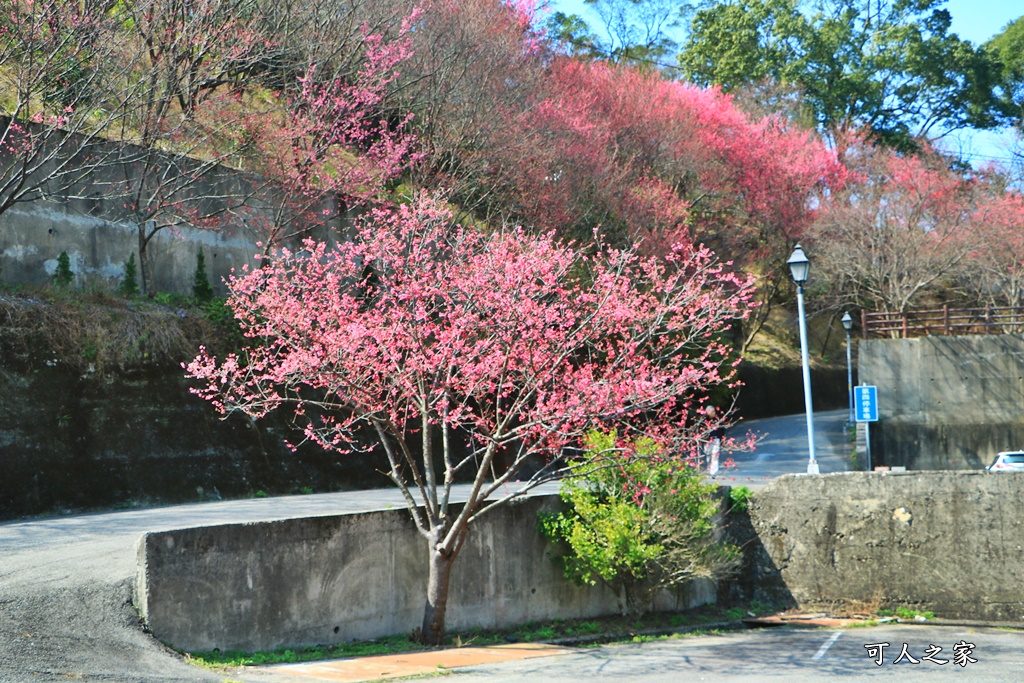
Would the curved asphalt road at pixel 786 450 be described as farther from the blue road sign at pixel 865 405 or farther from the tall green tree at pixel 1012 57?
the tall green tree at pixel 1012 57

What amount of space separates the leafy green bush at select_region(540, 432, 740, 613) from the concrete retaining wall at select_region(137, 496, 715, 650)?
54 cm

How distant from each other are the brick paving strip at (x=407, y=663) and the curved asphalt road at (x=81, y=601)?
1181 mm

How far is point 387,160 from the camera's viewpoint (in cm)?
2017

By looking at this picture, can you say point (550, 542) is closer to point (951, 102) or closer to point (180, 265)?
point (180, 265)

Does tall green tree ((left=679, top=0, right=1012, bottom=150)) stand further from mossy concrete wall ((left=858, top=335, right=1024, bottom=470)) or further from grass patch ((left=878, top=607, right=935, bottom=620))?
grass patch ((left=878, top=607, right=935, bottom=620))

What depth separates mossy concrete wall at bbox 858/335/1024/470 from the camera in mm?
25547

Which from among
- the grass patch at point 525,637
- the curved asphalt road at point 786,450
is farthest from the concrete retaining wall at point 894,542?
the grass patch at point 525,637

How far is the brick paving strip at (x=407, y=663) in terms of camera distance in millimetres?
9703

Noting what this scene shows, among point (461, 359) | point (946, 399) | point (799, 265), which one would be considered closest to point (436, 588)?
point (461, 359)

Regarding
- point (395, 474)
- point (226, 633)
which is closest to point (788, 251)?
point (395, 474)

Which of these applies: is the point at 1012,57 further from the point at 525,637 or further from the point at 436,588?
the point at 436,588

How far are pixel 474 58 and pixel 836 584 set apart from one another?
1432 centimetres

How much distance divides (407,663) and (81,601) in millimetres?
3470

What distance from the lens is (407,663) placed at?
10477mm
